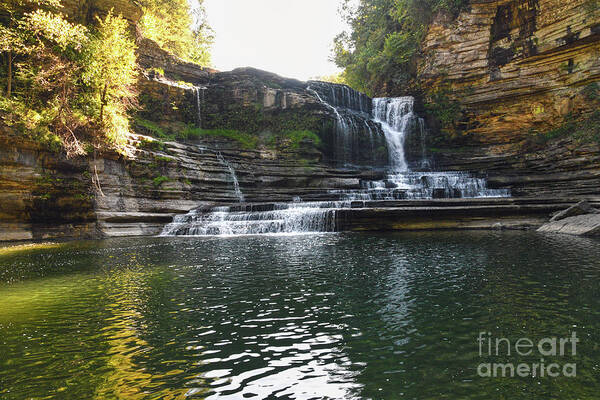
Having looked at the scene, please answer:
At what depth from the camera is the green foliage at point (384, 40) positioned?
1148 inches

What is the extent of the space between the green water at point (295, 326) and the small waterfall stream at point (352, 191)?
806cm

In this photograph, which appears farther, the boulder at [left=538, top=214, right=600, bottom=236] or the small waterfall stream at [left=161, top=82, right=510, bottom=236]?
the small waterfall stream at [left=161, top=82, right=510, bottom=236]

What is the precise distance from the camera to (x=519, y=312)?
166 inches

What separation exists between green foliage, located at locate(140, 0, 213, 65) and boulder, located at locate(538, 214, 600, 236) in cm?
3100

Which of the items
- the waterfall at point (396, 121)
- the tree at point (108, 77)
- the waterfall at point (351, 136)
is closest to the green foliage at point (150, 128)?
the tree at point (108, 77)

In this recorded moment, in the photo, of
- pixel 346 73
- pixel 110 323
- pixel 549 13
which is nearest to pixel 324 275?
pixel 110 323

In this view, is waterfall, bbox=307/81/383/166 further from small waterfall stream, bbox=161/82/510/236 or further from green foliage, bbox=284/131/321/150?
green foliage, bbox=284/131/321/150

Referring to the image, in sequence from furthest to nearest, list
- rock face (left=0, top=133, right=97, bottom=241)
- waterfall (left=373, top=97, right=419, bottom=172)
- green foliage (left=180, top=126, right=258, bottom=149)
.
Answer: waterfall (left=373, top=97, right=419, bottom=172) < green foliage (left=180, top=126, right=258, bottom=149) < rock face (left=0, top=133, right=97, bottom=241)

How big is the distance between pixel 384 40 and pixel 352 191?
22.7 metres

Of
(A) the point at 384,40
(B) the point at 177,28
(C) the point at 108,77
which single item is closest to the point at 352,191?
(C) the point at 108,77

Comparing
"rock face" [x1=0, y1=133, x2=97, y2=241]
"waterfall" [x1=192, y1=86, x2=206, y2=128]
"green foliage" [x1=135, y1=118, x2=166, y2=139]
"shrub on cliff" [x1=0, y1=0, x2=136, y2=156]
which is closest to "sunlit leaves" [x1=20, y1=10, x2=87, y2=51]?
"shrub on cliff" [x1=0, y1=0, x2=136, y2=156]

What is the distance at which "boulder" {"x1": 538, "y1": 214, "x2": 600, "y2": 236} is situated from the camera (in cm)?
1148

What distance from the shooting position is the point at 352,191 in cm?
2081

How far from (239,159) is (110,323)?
68.1 ft
